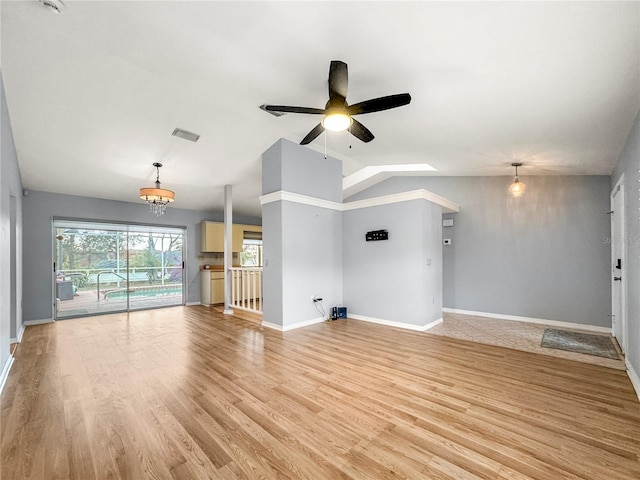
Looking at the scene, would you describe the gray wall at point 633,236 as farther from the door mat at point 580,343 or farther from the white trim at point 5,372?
the white trim at point 5,372

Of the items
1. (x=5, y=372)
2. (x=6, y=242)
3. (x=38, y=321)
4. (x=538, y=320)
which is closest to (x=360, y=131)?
(x=6, y=242)

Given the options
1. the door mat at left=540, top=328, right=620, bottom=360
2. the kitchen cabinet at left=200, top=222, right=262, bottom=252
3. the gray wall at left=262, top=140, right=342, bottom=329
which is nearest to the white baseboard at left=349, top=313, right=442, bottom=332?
the gray wall at left=262, top=140, right=342, bottom=329

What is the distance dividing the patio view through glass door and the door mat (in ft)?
25.7

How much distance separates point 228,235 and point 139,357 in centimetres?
312

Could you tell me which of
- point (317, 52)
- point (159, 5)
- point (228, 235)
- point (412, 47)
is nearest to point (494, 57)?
point (412, 47)

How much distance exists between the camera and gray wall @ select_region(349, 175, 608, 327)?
466 centimetres

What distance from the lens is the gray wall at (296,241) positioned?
15.7 ft

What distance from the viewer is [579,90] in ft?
7.53

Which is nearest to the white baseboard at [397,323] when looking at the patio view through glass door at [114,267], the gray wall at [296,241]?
the gray wall at [296,241]

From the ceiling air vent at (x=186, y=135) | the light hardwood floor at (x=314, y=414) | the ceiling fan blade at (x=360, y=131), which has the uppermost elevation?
the ceiling air vent at (x=186, y=135)

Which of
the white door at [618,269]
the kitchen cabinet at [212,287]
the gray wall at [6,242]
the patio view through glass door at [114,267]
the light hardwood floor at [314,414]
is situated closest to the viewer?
the light hardwood floor at [314,414]

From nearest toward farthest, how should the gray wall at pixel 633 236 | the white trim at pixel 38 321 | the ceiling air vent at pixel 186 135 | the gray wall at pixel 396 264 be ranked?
the gray wall at pixel 633 236
the ceiling air vent at pixel 186 135
the gray wall at pixel 396 264
the white trim at pixel 38 321

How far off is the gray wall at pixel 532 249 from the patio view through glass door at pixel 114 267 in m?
6.99

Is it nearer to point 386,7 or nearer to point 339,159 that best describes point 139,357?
point 386,7
